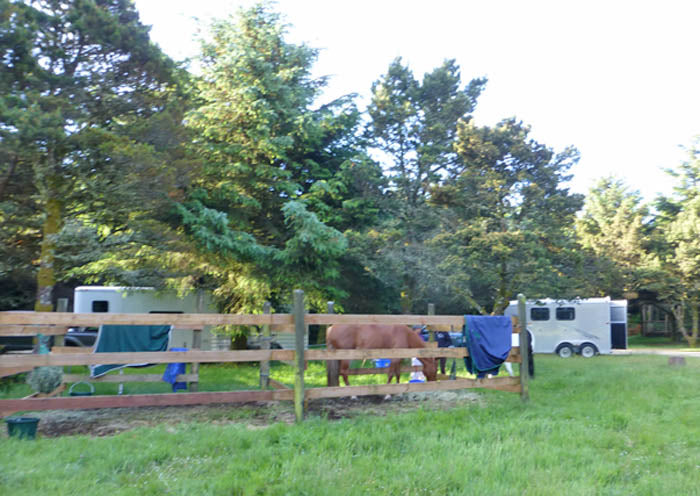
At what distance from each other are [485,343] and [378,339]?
72.9 inches

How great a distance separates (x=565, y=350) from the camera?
22.8 m

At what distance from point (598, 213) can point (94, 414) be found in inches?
1397

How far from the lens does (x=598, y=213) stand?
37.1 metres

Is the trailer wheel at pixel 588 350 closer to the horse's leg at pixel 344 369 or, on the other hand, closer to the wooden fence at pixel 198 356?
the wooden fence at pixel 198 356

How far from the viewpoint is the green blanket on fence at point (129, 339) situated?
8.64 metres

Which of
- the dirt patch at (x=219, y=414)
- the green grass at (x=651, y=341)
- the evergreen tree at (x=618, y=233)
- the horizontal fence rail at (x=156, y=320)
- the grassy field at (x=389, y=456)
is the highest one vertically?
the evergreen tree at (x=618, y=233)

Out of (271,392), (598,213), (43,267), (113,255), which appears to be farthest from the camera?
(598,213)

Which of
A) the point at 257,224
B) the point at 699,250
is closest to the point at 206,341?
the point at 257,224

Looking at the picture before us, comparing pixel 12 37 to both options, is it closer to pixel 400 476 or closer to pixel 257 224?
pixel 257 224

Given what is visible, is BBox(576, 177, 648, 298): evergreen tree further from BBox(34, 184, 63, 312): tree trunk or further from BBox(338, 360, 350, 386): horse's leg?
BBox(34, 184, 63, 312): tree trunk

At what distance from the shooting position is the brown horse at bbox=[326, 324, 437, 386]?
9914 mm

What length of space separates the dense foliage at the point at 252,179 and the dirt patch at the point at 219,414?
5.82 metres

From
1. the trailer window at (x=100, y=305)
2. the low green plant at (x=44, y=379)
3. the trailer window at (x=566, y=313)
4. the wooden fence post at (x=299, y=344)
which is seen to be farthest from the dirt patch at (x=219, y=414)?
the trailer window at (x=566, y=313)

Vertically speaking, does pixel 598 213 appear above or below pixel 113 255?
above
